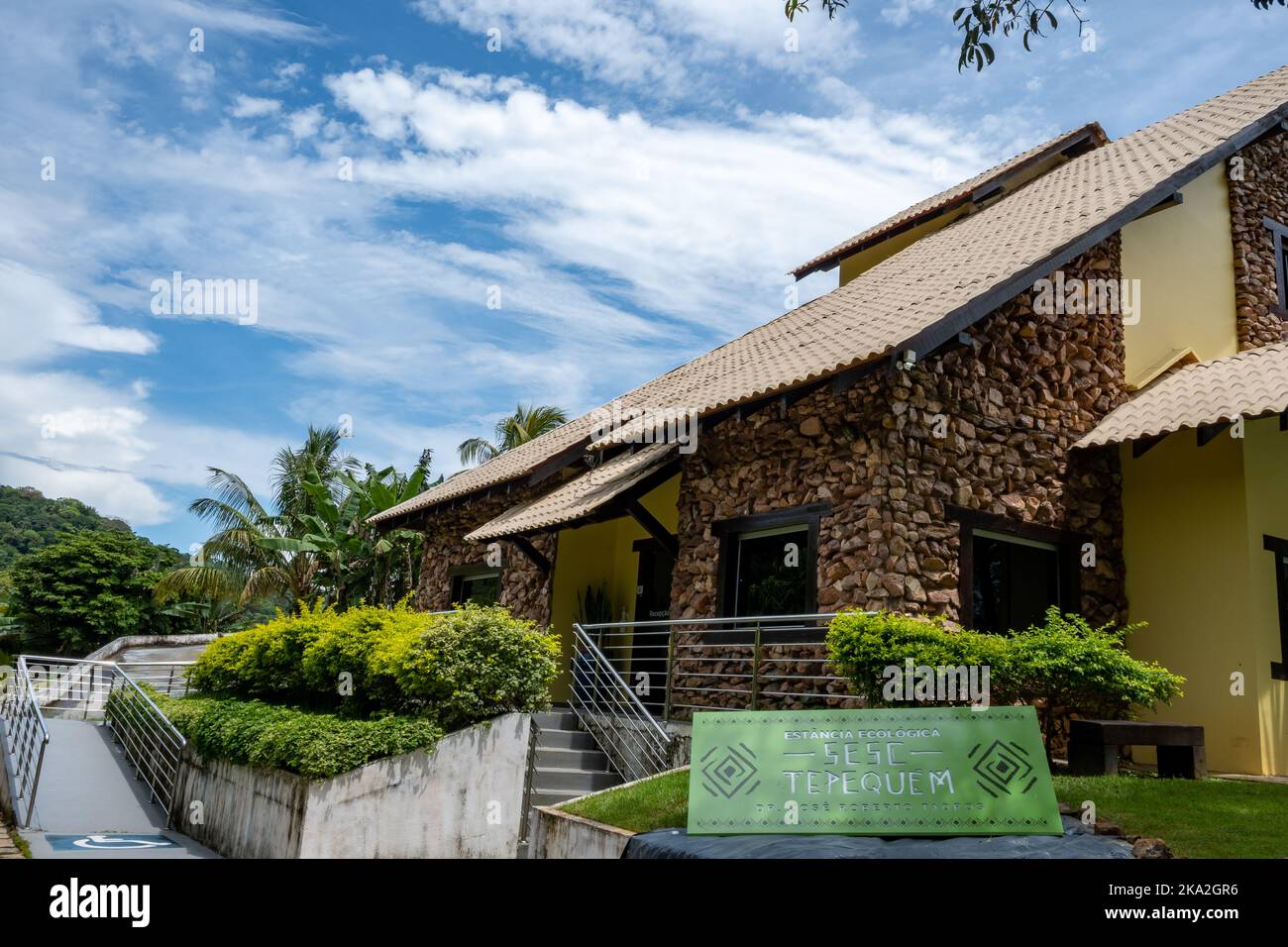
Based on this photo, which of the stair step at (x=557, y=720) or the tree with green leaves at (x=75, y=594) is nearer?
the stair step at (x=557, y=720)

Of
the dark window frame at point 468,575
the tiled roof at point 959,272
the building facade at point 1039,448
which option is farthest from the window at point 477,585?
the building facade at point 1039,448

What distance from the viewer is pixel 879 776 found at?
6219 mm

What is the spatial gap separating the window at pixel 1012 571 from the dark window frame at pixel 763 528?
1425mm

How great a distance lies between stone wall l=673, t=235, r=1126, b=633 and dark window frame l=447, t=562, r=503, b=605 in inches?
215

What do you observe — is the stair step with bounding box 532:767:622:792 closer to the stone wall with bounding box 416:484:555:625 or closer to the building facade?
the building facade

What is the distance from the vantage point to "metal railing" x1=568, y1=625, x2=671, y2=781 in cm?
1042

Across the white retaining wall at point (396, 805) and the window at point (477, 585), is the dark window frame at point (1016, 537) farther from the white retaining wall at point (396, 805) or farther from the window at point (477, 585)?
the window at point (477, 585)

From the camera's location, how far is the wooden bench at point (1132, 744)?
→ 845 cm

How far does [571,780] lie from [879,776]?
5.28m

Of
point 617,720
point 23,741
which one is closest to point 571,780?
point 617,720

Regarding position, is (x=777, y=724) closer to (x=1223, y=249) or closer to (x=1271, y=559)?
(x=1271, y=559)
